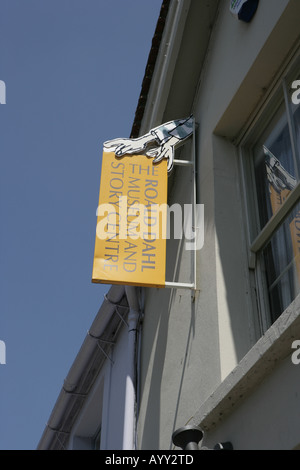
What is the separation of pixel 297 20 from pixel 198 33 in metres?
1.80

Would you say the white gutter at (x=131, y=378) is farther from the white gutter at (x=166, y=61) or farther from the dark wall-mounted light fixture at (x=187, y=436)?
the dark wall-mounted light fixture at (x=187, y=436)

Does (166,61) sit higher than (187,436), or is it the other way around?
(166,61)

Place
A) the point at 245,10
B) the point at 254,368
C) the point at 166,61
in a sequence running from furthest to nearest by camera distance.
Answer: the point at 166,61
the point at 245,10
the point at 254,368

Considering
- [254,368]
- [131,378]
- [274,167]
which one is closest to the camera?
[254,368]

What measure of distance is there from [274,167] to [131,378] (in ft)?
8.54

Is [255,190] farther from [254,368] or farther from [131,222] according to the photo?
[254,368]

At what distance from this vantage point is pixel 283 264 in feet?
18.4

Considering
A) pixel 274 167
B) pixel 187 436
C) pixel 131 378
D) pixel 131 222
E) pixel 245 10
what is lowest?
pixel 187 436

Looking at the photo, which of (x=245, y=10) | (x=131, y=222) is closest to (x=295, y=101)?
(x=245, y=10)

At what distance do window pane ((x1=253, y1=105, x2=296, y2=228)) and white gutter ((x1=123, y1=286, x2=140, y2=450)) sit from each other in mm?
2242

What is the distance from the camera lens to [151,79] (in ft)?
25.9

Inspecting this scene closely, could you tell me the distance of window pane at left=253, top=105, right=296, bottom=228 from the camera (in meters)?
5.81

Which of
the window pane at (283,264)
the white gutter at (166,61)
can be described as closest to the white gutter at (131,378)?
the white gutter at (166,61)
